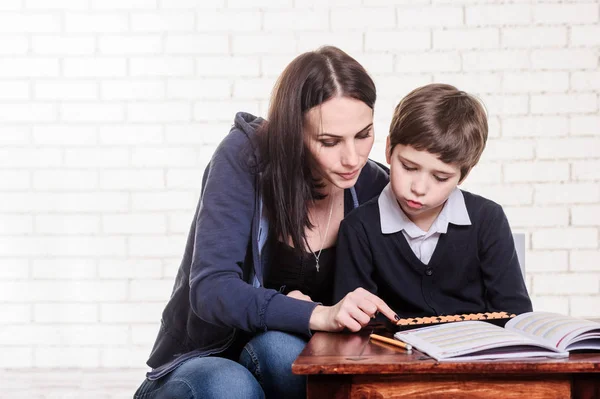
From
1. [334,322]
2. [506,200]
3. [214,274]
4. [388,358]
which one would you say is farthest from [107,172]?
[388,358]

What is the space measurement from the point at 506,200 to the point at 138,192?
1601 mm

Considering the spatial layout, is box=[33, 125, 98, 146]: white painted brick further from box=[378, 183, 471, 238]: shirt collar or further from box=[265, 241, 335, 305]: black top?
box=[378, 183, 471, 238]: shirt collar

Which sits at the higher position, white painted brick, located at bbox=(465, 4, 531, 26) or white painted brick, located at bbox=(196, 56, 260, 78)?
white painted brick, located at bbox=(465, 4, 531, 26)

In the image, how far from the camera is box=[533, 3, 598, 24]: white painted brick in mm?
3529

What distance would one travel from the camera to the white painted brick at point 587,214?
358 cm

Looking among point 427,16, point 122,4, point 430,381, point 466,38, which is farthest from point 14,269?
point 430,381

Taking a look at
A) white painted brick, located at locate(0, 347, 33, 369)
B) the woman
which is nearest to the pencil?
the woman

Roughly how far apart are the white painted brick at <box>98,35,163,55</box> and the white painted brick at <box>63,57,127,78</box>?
0.14 ft

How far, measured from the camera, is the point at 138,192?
3629 millimetres

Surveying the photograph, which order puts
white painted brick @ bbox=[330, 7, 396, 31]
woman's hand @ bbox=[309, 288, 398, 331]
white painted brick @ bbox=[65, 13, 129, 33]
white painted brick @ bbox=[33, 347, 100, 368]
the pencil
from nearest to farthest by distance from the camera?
1. the pencil
2. woman's hand @ bbox=[309, 288, 398, 331]
3. white painted brick @ bbox=[330, 7, 396, 31]
4. white painted brick @ bbox=[65, 13, 129, 33]
5. white painted brick @ bbox=[33, 347, 100, 368]

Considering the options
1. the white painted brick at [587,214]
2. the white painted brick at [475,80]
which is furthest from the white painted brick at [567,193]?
the white painted brick at [475,80]

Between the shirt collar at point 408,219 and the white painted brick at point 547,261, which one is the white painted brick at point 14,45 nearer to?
the shirt collar at point 408,219

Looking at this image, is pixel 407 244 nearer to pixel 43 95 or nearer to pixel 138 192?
pixel 138 192

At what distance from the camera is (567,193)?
3.57 m
